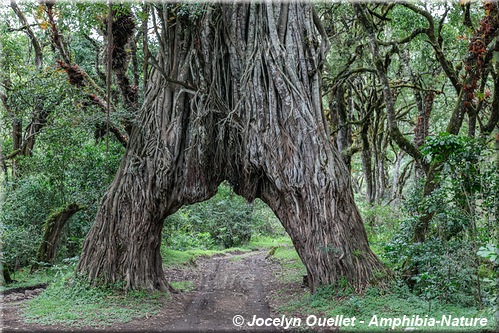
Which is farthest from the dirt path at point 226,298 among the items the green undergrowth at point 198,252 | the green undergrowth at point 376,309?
the green undergrowth at point 376,309

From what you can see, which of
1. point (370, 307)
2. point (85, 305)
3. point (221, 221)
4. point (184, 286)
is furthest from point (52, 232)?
point (221, 221)

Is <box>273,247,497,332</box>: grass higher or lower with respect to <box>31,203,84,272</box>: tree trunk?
lower

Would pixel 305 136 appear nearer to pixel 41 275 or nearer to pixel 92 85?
pixel 92 85

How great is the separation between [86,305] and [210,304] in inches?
91.6

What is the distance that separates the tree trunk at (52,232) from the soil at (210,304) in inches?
75.0

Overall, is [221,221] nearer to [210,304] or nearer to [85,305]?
[210,304]

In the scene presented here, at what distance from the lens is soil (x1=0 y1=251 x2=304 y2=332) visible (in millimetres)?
7469

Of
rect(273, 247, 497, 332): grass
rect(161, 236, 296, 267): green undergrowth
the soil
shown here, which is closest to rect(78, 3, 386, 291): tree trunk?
rect(273, 247, 497, 332): grass

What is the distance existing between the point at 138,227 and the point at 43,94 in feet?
14.5

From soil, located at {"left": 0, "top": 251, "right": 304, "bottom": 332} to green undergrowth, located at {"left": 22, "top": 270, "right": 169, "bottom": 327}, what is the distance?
184 mm

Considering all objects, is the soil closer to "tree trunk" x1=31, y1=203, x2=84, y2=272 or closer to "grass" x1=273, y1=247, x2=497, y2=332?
"grass" x1=273, y1=247, x2=497, y2=332

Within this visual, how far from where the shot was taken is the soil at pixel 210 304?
24.5 feet

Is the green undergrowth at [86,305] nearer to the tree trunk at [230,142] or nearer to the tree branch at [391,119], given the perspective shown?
the tree trunk at [230,142]

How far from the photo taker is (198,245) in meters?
19.6
